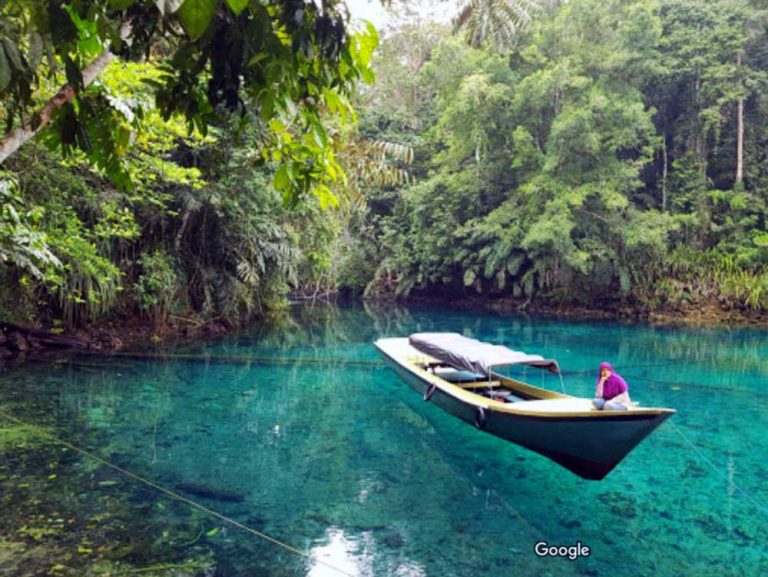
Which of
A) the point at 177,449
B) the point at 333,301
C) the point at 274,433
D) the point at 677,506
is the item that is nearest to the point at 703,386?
the point at 677,506

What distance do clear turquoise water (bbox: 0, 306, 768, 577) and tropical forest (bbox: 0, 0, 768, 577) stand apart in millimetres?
46

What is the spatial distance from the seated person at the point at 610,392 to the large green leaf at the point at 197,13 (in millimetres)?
5242

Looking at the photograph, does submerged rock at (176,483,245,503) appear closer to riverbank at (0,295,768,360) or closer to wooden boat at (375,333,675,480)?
wooden boat at (375,333,675,480)

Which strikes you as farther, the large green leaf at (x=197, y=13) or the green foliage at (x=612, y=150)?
the green foliage at (x=612, y=150)

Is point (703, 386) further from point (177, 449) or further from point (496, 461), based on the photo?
point (177, 449)

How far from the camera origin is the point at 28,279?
10375mm

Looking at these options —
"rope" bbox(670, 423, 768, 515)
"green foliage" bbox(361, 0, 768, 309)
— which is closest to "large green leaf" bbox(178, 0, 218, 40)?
"rope" bbox(670, 423, 768, 515)

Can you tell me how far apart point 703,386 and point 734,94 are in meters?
13.5

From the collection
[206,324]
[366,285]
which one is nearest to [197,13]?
[206,324]

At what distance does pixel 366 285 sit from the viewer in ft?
97.1
